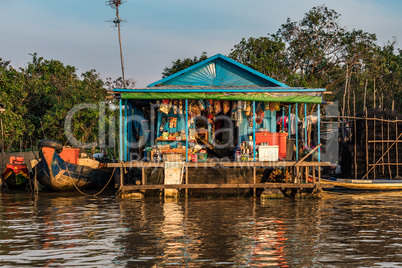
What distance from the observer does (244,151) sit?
1800 centimetres

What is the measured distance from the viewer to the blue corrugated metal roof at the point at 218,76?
63.6 ft

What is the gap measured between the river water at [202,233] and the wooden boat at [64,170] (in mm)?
3011

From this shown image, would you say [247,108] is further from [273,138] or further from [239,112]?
[273,138]

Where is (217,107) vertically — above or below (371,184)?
above

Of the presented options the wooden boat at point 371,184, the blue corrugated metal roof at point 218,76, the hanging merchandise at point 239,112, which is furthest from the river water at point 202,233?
the blue corrugated metal roof at point 218,76

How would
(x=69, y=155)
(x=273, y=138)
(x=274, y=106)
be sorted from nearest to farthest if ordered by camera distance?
(x=273, y=138), (x=274, y=106), (x=69, y=155)

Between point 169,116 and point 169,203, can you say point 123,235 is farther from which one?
point 169,116

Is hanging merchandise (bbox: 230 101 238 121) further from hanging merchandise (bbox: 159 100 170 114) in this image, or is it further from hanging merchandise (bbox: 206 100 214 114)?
hanging merchandise (bbox: 159 100 170 114)

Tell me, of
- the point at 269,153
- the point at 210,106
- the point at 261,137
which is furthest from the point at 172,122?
the point at 269,153

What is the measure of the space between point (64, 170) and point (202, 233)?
10.8 m

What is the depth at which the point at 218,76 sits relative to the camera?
64.0 feet

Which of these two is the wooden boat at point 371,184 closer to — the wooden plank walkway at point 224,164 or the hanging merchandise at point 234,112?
the wooden plank walkway at point 224,164

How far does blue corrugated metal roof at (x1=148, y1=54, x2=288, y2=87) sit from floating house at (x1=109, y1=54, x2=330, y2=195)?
0.12 feet

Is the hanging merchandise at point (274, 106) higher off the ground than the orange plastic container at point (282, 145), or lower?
higher
